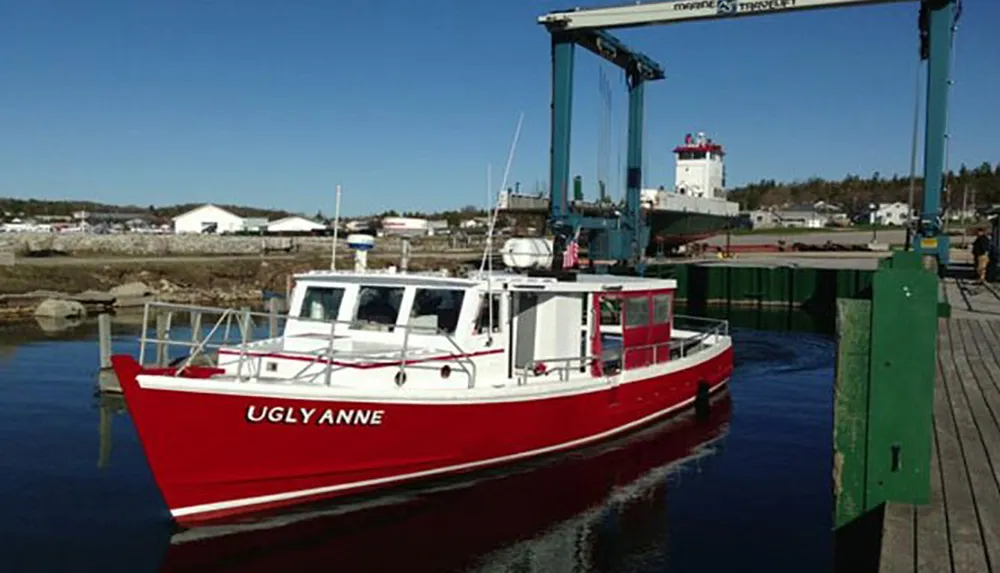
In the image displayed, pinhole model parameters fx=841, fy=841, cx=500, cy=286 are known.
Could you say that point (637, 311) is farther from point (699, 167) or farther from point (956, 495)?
point (699, 167)

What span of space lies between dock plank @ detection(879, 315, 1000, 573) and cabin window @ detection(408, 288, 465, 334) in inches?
242

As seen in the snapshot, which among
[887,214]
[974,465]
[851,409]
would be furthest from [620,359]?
[887,214]

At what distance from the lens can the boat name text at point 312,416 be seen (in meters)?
9.39

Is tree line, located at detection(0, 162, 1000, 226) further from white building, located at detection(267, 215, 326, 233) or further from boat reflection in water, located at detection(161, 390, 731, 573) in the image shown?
boat reflection in water, located at detection(161, 390, 731, 573)

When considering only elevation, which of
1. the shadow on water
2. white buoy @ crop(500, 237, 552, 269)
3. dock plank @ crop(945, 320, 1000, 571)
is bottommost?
the shadow on water

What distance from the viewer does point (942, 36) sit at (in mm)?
25422

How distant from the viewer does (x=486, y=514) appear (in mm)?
10523

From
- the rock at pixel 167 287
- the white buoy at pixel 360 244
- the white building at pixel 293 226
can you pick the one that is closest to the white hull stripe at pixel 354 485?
the white buoy at pixel 360 244

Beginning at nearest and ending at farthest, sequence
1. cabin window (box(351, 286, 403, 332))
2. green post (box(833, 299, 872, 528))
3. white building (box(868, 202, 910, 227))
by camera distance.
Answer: green post (box(833, 299, 872, 528)) → cabin window (box(351, 286, 403, 332)) → white building (box(868, 202, 910, 227))

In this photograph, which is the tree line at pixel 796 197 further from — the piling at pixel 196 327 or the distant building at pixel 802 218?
the piling at pixel 196 327

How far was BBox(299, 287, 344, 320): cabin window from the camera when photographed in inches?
491

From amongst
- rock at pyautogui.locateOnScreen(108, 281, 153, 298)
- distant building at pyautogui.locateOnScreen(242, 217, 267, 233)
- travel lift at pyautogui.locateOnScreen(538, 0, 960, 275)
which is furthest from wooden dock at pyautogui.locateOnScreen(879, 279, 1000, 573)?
distant building at pyautogui.locateOnScreen(242, 217, 267, 233)

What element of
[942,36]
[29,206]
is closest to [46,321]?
[942,36]

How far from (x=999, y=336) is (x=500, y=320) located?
7.38 metres
